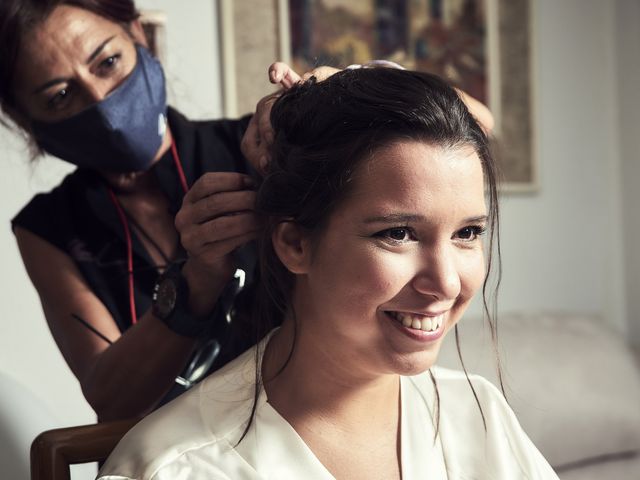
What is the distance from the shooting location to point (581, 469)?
2.62 meters

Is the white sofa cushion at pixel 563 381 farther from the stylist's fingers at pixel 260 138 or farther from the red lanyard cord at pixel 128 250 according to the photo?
the stylist's fingers at pixel 260 138

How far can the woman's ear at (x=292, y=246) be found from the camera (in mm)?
1073

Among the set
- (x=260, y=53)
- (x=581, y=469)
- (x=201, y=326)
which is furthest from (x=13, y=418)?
(x=581, y=469)

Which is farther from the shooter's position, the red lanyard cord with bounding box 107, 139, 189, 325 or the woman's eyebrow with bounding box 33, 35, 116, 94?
the red lanyard cord with bounding box 107, 139, 189, 325

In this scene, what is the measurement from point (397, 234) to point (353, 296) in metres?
0.09

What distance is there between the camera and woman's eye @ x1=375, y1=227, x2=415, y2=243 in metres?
0.99

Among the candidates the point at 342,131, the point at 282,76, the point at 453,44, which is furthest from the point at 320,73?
the point at 453,44

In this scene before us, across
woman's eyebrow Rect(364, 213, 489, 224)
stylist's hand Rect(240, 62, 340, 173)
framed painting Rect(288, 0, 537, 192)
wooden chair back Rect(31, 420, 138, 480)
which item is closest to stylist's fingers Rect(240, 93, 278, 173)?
stylist's hand Rect(240, 62, 340, 173)

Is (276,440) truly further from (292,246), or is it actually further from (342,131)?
(342,131)

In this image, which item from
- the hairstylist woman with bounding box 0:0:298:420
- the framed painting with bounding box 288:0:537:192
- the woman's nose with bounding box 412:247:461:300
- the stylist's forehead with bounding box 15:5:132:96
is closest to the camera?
the woman's nose with bounding box 412:247:461:300

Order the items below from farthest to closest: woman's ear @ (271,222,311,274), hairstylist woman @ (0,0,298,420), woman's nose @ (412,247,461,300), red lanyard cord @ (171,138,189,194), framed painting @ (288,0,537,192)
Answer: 1. framed painting @ (288,0,537,192)
2. red lanyard cord @ (171,138,189,194)
3. hairstylist woman @ (0,0,298,420)
4. woman's ear @ (271,222,311,274)
5. woman's nose @ (412,247,461,300)

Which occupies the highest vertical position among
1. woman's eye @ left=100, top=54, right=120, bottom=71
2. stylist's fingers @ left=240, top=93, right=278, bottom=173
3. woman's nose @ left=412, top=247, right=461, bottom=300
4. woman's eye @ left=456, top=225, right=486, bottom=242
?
woman's eye @ left=100, top=54, right=120, bottom=71

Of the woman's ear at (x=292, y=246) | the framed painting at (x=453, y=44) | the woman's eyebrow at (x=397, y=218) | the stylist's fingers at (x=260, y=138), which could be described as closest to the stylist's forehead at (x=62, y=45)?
the stylist's fingers at (x=260, y=138)

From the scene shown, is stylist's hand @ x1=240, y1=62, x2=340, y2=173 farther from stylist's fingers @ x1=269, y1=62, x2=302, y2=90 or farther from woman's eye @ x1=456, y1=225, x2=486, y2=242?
woman's eye @ x1=456, y1=225, x2=486, y2=242
